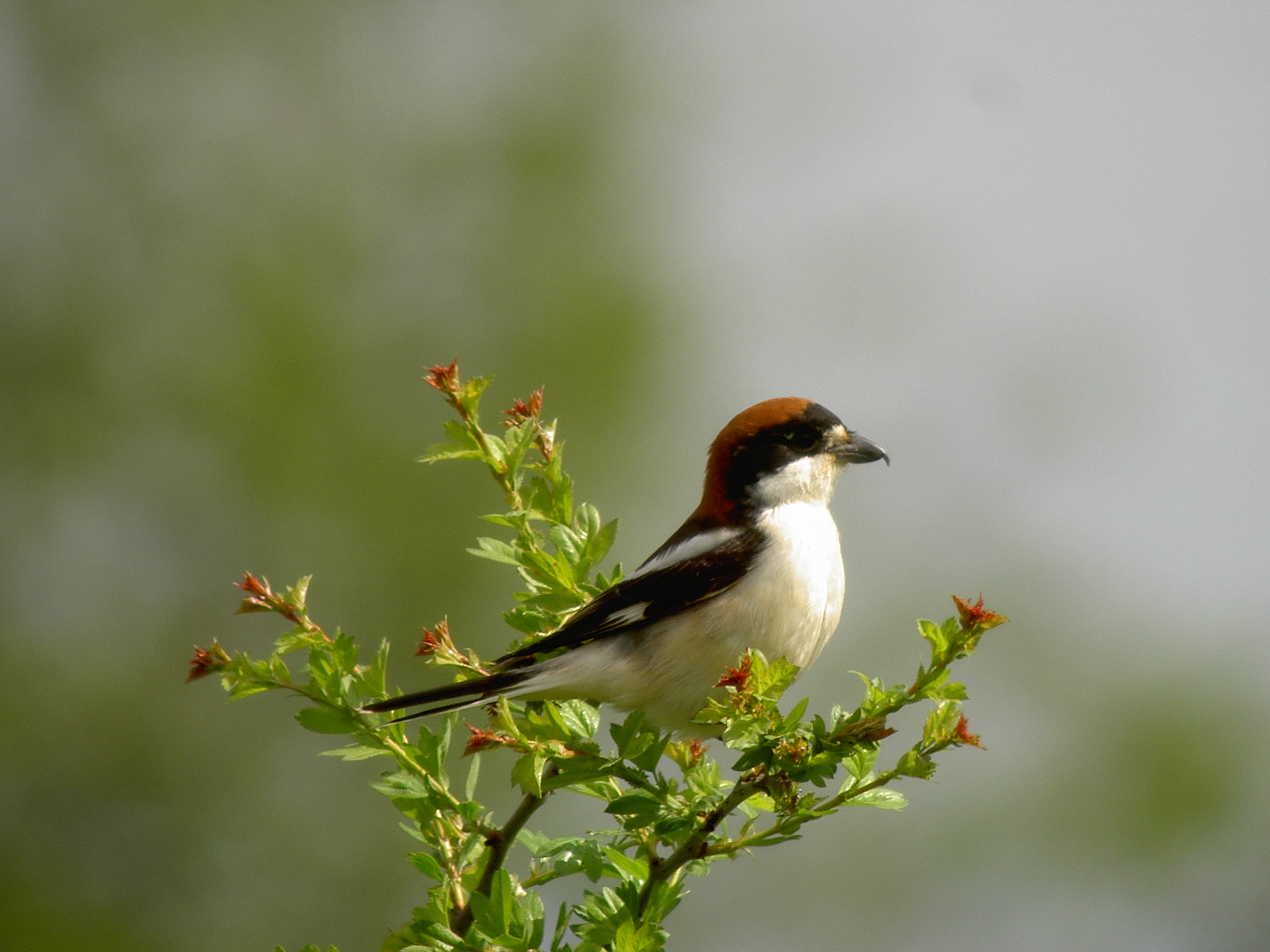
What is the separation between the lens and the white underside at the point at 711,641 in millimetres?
2904

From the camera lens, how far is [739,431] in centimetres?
350

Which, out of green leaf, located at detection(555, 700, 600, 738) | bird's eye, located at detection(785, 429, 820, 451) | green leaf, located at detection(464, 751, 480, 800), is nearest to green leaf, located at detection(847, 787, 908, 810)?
green leaf, located at detection(555, 700, 600, 738)

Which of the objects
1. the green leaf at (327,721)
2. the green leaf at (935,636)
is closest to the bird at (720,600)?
Result: the green leaf at (327,721)

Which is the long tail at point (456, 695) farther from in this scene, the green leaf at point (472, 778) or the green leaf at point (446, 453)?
the green leaf at point (446, 453)

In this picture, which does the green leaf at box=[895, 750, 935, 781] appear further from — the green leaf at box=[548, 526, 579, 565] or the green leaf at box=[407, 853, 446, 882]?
the green leaf at box=[548, 526, 579, 565]

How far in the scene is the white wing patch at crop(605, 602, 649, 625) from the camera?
111 inches

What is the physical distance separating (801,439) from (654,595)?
84 centimetres

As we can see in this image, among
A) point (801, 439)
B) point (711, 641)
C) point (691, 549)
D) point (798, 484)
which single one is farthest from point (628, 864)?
point (801, 439)

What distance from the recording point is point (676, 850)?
208 centimetres

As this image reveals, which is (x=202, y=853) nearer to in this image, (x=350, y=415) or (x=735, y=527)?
(x=350, y=415)

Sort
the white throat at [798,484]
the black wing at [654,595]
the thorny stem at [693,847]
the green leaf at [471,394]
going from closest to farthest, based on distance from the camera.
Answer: the thorny stem at [693,847]
the green leaf at [471,394]
the black wing at [654,595]
the white throat at [798,484]

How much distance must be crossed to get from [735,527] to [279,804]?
10325 mm

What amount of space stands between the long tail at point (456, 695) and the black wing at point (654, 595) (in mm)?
41

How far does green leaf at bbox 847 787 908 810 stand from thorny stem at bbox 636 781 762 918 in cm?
19
